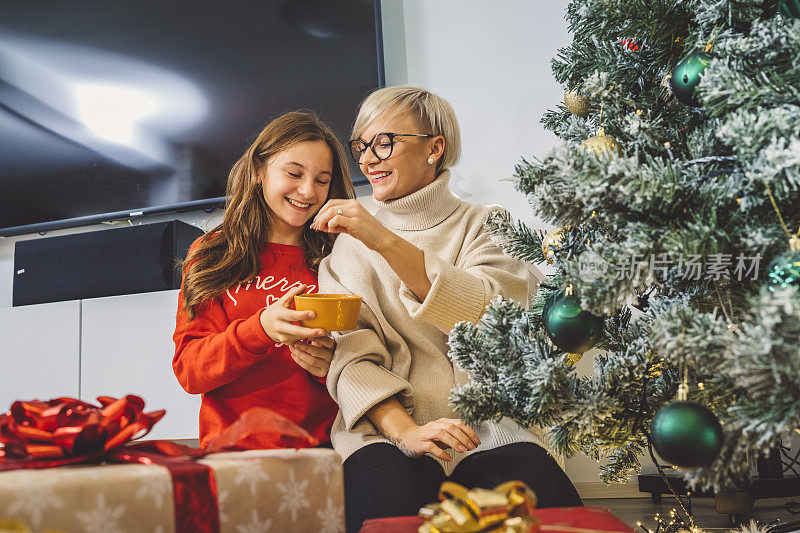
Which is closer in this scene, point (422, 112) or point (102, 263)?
point (422, 112)

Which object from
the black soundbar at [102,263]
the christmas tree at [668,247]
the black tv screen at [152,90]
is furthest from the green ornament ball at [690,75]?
the black soundbar at [102,263]

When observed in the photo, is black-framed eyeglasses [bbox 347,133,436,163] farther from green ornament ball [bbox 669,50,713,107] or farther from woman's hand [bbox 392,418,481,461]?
green ornament ball [bbox 669,50,713,107]

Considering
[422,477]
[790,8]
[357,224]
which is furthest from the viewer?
[357,224]

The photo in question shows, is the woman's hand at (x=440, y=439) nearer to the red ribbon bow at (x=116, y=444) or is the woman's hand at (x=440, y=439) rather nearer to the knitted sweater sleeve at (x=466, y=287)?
the knitted sweater sleeve at (x=466, y=287)

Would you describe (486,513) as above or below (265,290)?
below

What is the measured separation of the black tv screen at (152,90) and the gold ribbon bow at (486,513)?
158 centimetres

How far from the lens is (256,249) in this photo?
1.25 m

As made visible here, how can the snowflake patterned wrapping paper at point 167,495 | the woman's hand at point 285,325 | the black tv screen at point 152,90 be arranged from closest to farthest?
the snowflake patterned wrapping paper at point 167,495, the woman's hand at point 285,325, the black tv screen at point 152,90

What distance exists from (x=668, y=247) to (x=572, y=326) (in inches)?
4.9

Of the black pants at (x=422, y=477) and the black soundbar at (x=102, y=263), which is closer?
the black pants at (x=422, y=477)

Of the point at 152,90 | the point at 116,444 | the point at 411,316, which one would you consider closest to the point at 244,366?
the point at 411,316

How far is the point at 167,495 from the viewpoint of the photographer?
48cm

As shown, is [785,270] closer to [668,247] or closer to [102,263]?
[668,247]

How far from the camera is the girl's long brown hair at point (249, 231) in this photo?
3.87 feet
